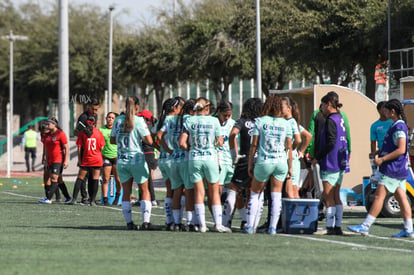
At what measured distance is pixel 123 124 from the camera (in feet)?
46.4

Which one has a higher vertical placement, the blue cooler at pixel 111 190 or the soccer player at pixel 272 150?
the soccer player at pixel 272 150

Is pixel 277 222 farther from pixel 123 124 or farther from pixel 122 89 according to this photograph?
pixel 122 89

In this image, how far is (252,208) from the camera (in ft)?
43.4

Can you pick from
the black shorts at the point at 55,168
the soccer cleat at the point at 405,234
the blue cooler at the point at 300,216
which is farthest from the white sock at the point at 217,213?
the black shorts at the point at 55,168

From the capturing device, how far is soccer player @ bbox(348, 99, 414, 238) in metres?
13.0

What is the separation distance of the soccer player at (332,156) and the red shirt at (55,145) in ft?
27.9

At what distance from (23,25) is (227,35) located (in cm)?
3176

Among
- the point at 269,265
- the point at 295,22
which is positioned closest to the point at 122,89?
the point at 295,22

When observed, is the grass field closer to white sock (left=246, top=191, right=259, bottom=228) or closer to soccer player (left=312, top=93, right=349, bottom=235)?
white sock (left=246, top=191, right=259, bottom=228)

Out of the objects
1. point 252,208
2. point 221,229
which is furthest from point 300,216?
point 221,229

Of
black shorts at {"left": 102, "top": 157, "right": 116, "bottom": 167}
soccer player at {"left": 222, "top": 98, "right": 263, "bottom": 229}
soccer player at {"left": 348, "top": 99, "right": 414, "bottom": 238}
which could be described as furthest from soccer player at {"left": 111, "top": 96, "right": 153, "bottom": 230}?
black shorts at {"left": 102, "top": 157, "right": 116, "bottom": 167}

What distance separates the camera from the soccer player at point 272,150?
12906 mm

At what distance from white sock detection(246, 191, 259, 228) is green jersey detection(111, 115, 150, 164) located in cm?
160

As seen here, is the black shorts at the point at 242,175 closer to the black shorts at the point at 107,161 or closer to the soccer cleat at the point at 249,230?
the soccer cleat at the point at 249,230
